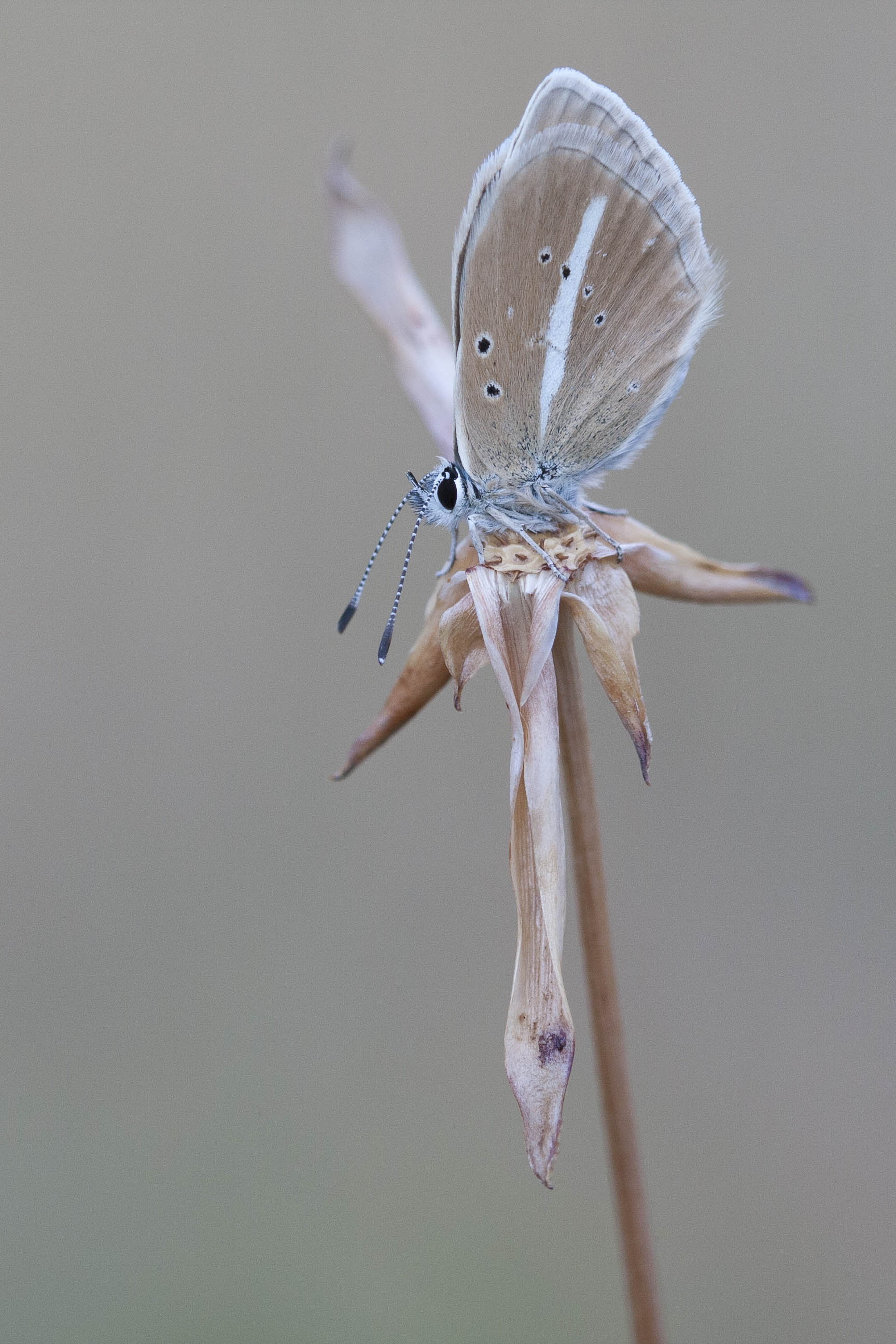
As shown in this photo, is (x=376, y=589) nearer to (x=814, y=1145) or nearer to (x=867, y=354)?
(x=867, y=354)

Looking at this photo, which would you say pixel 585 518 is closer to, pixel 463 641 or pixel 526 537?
pixel 526 537

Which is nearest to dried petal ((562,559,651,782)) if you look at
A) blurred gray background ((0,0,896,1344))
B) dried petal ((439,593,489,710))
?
dried petal ((439,593,489,710))

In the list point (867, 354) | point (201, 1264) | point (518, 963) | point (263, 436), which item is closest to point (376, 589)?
point (263, 436)

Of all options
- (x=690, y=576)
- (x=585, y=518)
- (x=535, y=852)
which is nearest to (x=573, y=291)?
(x=585, y=518)

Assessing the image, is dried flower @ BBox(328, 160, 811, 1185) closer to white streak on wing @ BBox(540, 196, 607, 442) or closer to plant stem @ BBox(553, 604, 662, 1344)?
plant stem @ BBox(553, 604, 662, 1344)

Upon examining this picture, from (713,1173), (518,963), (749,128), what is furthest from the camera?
(749,128)
